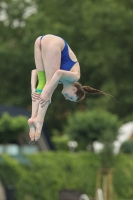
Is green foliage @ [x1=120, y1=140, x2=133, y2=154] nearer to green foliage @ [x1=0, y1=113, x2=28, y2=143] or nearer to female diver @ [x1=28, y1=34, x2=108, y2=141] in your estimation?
green foliage @ [x1=0, y1=113, x2=28, y2=143]

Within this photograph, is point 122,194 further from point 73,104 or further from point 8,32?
point 8,32

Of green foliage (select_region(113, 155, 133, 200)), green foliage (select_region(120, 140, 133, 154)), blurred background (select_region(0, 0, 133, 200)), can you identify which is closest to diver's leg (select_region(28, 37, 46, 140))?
blurred background (select_region(0, 0, 133, 200))

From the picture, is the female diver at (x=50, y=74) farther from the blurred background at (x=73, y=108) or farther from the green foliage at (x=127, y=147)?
the green foliage at (x=127, y=147)

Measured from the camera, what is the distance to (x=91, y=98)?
52.8 meters

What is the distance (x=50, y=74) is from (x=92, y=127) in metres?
16.7

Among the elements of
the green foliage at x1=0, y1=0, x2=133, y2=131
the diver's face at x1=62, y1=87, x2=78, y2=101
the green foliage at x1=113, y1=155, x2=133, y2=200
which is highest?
the diver's face at x1=62, y1=87, x2=78, y2=101

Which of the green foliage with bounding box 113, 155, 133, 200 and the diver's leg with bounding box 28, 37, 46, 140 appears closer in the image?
the diver's leg with bounding box 28, 37, 46, 140

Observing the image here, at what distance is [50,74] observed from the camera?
1282 cm

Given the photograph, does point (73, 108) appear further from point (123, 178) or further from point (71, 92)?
point (71, 92)

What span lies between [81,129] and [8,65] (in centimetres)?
2572

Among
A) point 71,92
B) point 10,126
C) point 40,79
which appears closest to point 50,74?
point 40,79

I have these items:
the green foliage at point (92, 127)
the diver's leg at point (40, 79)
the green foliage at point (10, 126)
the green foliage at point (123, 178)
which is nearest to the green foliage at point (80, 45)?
the green foliage at point (92, 127)

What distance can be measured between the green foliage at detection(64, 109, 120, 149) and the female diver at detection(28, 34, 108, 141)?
604 inches

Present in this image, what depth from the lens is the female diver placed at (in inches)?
501
